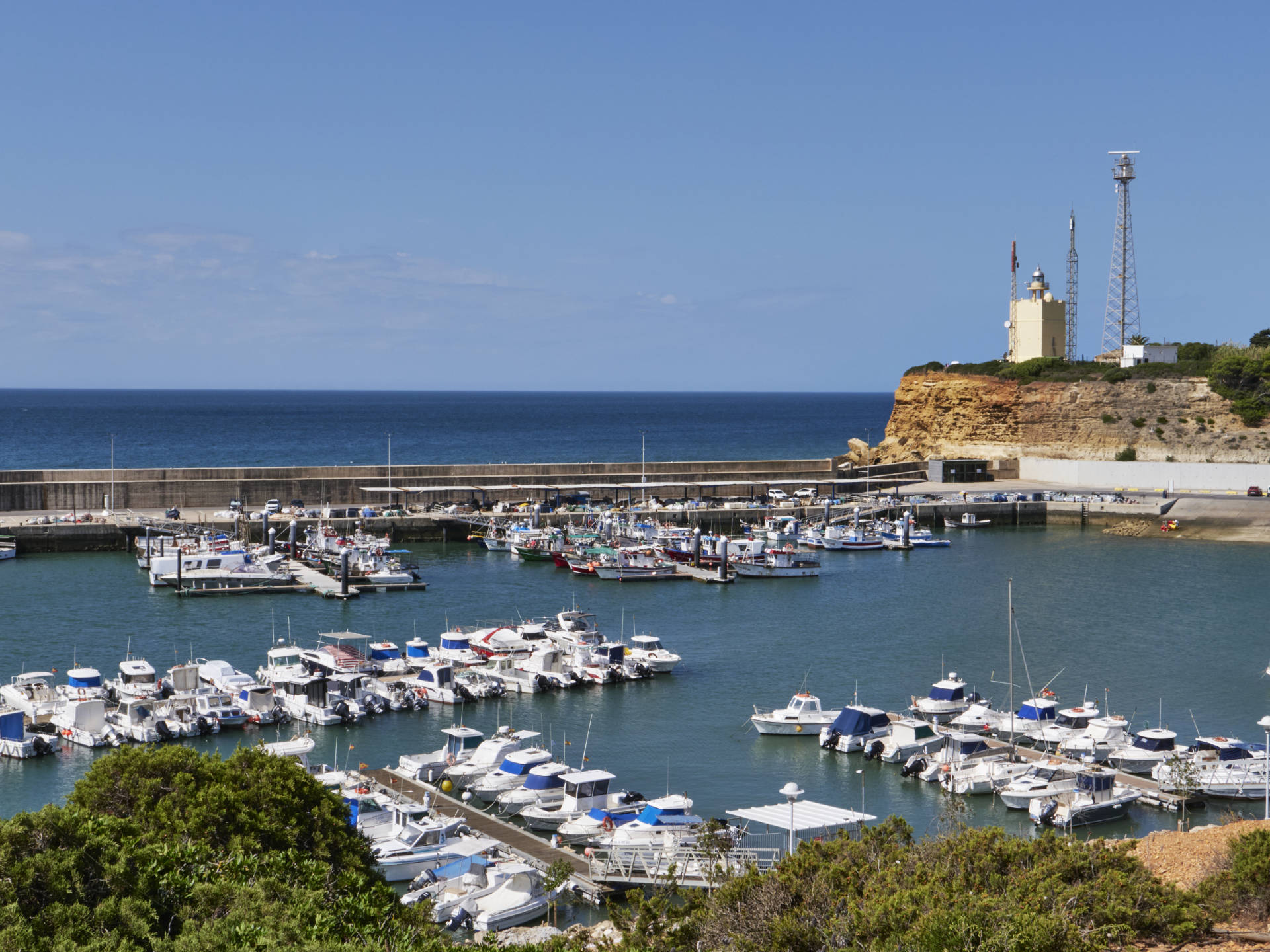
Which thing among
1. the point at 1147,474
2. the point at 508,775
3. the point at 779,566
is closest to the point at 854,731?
the point at 508,775

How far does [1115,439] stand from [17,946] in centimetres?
9068

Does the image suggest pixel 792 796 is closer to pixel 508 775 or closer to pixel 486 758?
pixel 508 775

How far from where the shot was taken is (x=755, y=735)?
32406 mm

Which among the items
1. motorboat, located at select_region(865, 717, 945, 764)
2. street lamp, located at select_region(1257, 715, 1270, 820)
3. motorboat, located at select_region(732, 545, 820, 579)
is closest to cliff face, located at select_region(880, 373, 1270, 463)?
motorboat, located at select_region(732, 545, 820, 579)

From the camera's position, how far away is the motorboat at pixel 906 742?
98.3 ft

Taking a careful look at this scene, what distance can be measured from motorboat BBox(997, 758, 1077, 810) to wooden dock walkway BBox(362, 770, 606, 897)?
31.0 ft

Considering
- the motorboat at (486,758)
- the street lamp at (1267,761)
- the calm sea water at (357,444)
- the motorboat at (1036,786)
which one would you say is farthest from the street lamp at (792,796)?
the calm sea water at (357,444)

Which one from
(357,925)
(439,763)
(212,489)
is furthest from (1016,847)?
(212,489)

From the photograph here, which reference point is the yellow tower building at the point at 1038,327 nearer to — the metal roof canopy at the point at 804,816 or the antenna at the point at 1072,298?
the antenna at the point at 1072,298

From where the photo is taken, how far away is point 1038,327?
10894cm

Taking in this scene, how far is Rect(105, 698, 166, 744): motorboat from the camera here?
31.1m

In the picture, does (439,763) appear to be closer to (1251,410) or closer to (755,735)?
(755,735)

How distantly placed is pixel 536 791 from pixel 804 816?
616cm

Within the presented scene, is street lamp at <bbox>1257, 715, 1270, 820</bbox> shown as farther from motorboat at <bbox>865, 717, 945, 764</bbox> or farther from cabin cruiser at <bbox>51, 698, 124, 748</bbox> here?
cabin cruiser at <bbox>51, 698, 124, 748</bbox>
